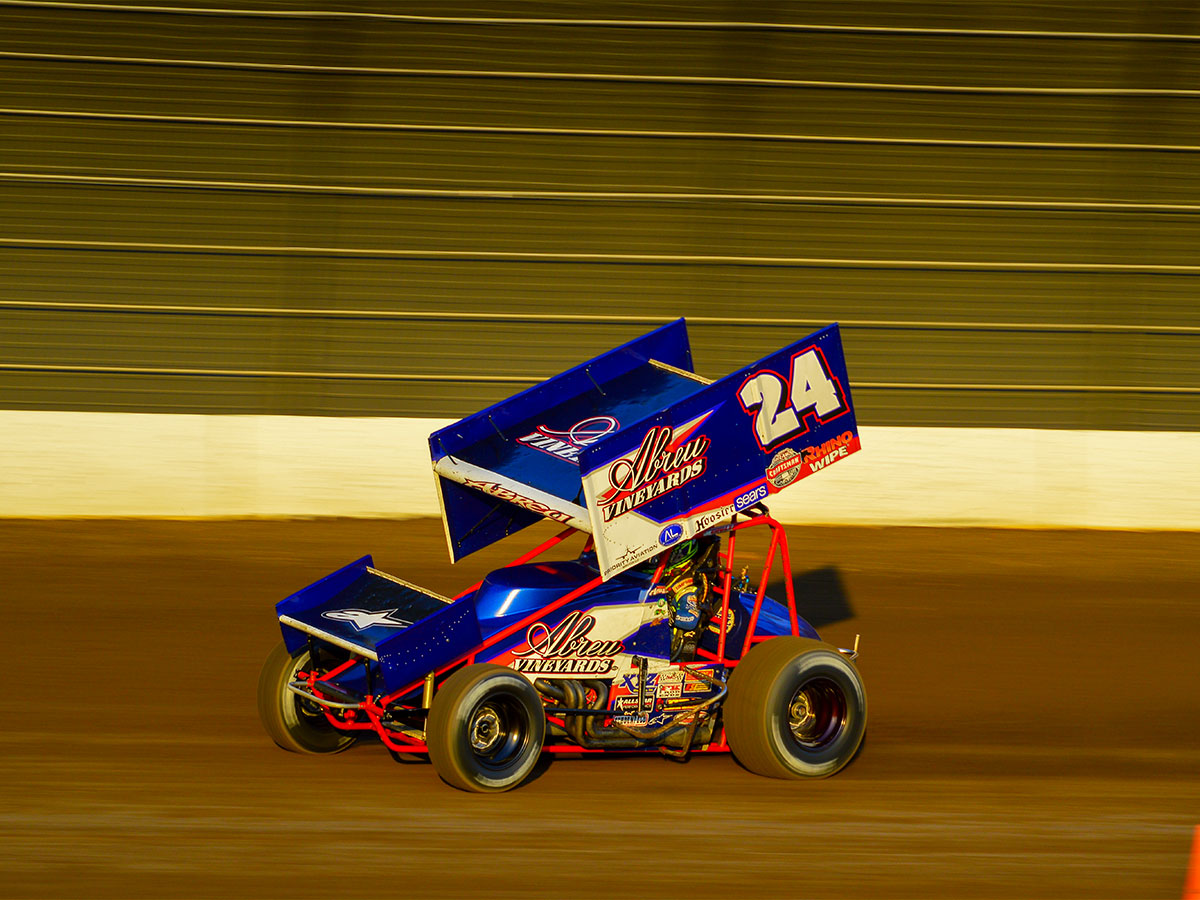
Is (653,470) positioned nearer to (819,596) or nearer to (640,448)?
(640,448)

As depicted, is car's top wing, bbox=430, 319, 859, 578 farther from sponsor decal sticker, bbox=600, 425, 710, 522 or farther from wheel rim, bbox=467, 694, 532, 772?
wheel rim, bbox=467, 694, 532, 772

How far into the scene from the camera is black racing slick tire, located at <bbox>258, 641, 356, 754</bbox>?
646 centimetres

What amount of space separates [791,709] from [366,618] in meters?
2.18

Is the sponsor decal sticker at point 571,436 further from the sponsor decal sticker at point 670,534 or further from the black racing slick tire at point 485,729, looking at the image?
the black racing slick tire at point 485,729

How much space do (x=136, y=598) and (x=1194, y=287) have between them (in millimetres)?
10439

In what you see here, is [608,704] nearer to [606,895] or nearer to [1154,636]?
[606,895]

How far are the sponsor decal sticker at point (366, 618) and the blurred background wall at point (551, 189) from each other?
20.7 ft

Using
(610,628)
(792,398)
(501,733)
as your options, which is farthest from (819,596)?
(501,733)

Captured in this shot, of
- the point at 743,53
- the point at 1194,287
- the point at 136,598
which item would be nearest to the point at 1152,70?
the point at 1194,287

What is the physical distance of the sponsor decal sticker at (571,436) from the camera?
677 cm

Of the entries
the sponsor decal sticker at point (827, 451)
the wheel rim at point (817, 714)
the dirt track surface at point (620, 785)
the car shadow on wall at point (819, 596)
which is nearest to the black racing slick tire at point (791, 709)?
the wheel rim at point (817, 714)

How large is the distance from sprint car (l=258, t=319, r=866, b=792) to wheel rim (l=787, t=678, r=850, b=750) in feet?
0.03

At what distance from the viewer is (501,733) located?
19.8 feet

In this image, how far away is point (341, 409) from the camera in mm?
12695
